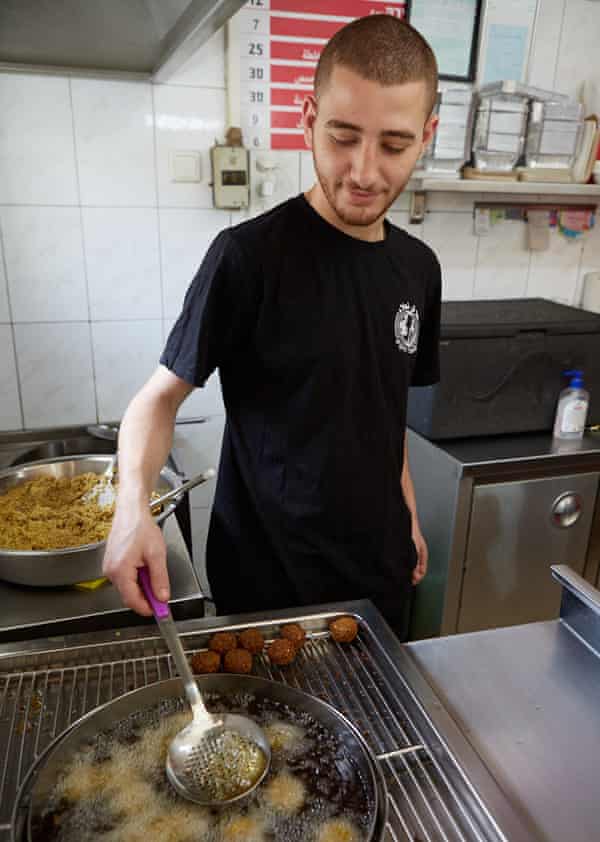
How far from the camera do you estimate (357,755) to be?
0.67 metres

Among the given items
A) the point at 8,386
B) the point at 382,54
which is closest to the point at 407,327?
the point at 382,54

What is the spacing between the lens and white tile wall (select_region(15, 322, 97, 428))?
1.98 m

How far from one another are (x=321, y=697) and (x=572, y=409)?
1.54 metres

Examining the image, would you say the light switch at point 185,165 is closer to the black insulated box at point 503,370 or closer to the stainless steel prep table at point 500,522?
the black insulated box at point 503,370

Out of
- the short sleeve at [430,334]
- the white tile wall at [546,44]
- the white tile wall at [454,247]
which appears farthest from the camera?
the white tile wall at [454,247]

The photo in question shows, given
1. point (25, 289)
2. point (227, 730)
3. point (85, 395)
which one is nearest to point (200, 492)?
point (85, 395)

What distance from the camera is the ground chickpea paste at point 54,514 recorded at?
1.18 meters

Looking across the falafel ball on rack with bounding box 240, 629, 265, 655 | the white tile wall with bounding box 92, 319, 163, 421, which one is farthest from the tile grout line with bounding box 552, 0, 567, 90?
→ the falafel ball on rack with bounding box 240, 629, 265, 655

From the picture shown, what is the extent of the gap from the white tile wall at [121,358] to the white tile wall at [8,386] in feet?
0.77

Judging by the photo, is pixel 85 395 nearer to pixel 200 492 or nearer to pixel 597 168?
pixel 200 492

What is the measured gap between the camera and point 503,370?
1976mm

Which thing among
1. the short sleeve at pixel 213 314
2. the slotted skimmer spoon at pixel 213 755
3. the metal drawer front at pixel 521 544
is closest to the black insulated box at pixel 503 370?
the metal drawer front at pixel 521 544

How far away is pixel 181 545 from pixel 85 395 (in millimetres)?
945

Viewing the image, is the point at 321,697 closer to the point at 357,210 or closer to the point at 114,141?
the point at 357,210
